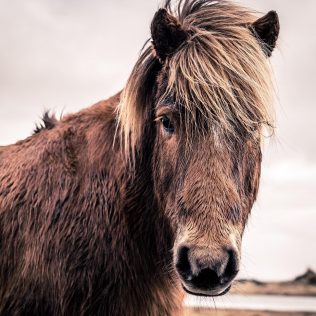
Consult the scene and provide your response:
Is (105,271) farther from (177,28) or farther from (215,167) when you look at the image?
(177,28)

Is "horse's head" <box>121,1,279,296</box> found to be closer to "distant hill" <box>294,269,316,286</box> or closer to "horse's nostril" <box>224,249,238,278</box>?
"horse's nostril" <box>224,249,238,278</box>

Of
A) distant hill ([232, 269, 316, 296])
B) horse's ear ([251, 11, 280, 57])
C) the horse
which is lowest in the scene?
distant hill ([232, 269, 316, 296])

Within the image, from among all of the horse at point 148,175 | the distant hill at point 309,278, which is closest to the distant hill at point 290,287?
the distant hill at point 309,278

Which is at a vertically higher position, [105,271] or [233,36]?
[233,36]

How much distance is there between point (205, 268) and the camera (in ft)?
12.1

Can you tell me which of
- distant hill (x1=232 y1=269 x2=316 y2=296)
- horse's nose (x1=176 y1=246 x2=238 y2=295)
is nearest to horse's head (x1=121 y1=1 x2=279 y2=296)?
horse's nose (x1=176 y1=246 x2=238 y2=295)

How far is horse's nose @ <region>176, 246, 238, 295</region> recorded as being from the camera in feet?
12.1

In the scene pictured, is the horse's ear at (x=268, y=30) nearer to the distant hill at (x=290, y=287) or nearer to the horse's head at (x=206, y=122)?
the horse's head at (x=206, y=122)

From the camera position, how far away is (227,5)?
519 cm

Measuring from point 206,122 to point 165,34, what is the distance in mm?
813

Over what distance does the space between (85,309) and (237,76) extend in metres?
1.99

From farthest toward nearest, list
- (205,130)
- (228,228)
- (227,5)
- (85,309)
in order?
(227,5) → (85,309) → (205,130) → (228,228)

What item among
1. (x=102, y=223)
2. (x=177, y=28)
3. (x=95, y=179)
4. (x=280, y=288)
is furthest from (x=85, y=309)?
(x=280, y=288)

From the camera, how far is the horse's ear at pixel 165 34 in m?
4.66
